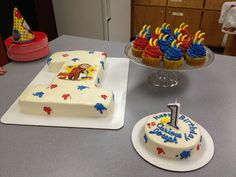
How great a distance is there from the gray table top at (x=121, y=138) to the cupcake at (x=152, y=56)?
0.11 m

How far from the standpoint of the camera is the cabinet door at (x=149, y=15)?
2808 millimetres

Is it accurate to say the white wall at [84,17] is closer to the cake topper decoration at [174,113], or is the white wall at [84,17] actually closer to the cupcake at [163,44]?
the cupcake at [163,44]

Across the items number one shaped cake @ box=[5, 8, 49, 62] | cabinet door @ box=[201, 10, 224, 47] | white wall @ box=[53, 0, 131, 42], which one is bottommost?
cabinet door @ box=[201, 10, 224, 47]

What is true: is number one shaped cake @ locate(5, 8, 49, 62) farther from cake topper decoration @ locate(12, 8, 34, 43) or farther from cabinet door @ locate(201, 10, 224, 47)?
cabinet door @ locate(201, 10, 224, 47)

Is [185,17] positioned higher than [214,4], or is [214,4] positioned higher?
[214,4]

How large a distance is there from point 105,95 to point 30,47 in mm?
518

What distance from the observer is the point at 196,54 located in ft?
2.72

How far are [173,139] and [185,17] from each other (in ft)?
7.97

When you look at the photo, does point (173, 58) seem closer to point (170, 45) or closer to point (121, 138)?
point (170, 45)

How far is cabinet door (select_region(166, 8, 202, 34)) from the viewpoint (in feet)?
8.75

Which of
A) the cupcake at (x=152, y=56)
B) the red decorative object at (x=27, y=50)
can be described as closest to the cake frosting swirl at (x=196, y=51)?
the cupcake at (x=152, y=56)

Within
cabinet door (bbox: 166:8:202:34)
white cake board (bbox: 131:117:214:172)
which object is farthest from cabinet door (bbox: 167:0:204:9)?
white cake board (bbox: 131:117:214:172)

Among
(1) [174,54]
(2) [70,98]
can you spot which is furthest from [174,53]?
(2) [70,98]

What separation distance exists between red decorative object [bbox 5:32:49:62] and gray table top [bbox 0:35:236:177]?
Result: 128mm
